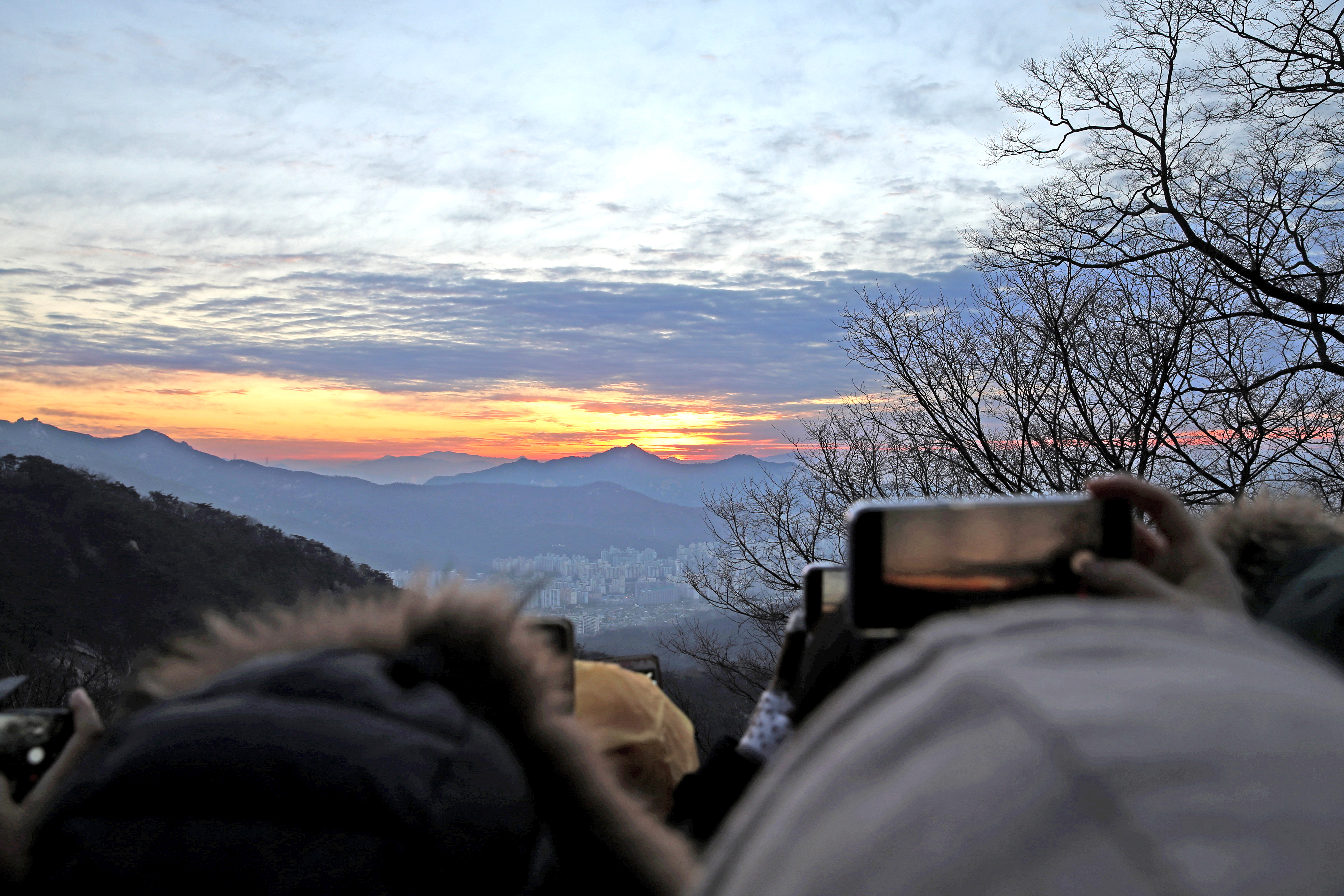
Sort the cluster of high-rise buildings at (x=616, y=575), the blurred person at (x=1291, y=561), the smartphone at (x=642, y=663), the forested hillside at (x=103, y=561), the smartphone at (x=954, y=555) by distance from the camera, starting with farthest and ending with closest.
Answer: the forested hillside at (x=103, y=561), the smartphone at (x=642, y=663), the cluster of high-rise buildings at (x=616, y=575), the blurred person at (x=1291, y=561), the smartphone at (x=954, y=555)

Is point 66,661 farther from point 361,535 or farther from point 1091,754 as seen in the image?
point 361,535

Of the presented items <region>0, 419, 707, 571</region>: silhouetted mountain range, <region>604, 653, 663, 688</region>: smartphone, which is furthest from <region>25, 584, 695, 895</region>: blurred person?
<region>0, 419, 707, 571</region>: silhouetted mountain range

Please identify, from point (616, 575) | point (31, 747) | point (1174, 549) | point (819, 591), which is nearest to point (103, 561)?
point (616, 575)

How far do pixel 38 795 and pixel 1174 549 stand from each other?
1.40 meters

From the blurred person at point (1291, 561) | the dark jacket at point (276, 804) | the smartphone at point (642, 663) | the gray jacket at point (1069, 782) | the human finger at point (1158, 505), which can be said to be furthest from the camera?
the smartphone at point (642, 663)

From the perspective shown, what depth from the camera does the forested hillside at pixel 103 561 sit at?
22.7 metres

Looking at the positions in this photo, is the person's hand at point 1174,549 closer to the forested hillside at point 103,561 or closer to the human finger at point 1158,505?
the human finger at point 1158,505

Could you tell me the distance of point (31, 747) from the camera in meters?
0.87

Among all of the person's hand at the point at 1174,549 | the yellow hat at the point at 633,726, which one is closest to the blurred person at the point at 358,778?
the yellow hat at the point at 633,726

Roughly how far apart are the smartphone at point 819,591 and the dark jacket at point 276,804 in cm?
78

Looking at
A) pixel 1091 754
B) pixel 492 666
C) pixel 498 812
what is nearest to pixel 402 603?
pixel 492 666

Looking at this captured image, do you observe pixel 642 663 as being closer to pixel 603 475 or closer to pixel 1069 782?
pixel 1069 782

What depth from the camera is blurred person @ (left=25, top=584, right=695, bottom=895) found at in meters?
0.67

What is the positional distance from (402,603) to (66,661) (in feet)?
80.9
